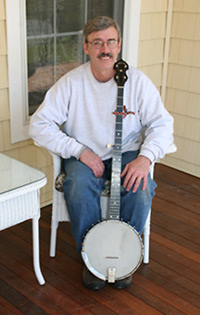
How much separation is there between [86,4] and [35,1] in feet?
1.24

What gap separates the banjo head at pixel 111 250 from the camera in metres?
2.29

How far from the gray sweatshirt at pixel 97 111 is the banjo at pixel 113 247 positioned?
30 centimetres

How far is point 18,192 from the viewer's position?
6.59 feet

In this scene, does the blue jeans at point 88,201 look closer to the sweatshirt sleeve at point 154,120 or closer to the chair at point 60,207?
the chair at point 60,207

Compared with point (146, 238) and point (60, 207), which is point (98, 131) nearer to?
point (60, 207)

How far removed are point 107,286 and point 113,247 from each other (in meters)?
0.23

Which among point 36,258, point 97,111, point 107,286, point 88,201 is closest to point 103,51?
point 97,111

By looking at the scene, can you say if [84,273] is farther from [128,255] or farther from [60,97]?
[60,97]

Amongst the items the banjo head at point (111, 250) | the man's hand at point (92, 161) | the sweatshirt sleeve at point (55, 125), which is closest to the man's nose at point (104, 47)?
the sweatshirt sleeve at point (55, 125)

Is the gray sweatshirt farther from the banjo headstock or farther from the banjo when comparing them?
the banjo

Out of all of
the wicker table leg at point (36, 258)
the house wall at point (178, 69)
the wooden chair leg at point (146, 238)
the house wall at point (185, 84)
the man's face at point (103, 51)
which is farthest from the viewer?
the house wall at point (185, 84)

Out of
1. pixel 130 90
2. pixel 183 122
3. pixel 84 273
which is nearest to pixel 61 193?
pixel 84 273

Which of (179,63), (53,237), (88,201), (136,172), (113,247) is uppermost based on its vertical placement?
(179,63)

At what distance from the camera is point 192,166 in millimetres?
3701
